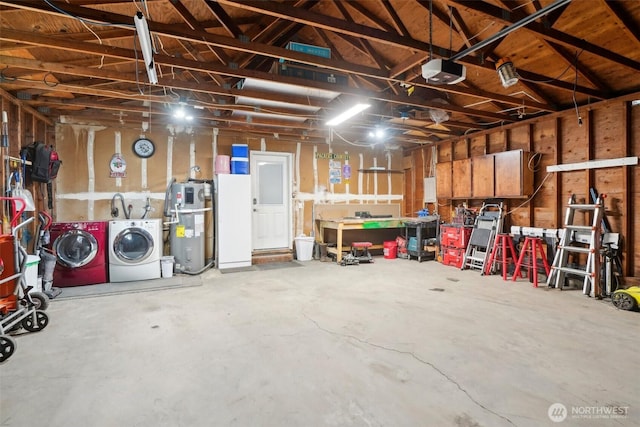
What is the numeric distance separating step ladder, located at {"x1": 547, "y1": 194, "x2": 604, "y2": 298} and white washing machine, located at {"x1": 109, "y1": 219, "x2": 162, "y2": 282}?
5.96m

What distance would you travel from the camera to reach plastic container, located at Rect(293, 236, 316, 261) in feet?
22.0

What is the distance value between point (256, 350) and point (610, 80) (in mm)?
5512

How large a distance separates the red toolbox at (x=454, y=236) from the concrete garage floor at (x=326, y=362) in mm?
1931

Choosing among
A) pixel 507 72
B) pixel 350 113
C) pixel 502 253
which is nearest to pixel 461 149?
pixel 502 253

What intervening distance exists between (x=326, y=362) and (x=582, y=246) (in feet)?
15.0

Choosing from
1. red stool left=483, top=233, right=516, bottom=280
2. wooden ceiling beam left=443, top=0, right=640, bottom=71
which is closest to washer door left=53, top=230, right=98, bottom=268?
wooden ceiling beam left=443, top=0, right=640, bottom=71

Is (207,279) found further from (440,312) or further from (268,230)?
(440,312)

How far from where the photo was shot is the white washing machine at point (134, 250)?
4.75 m

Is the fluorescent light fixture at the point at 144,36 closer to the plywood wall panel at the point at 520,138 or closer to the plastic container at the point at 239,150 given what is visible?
the plastic container at the point at 239,150

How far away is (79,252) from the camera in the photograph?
4.57m

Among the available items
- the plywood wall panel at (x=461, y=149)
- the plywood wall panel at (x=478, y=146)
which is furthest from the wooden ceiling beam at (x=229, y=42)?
the plywood wall panel at (x=461, y=149)

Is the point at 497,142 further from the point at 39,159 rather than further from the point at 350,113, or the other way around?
the point at 39,159

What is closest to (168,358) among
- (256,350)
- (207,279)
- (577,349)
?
(256,350)

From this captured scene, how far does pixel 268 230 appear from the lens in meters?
6.74
